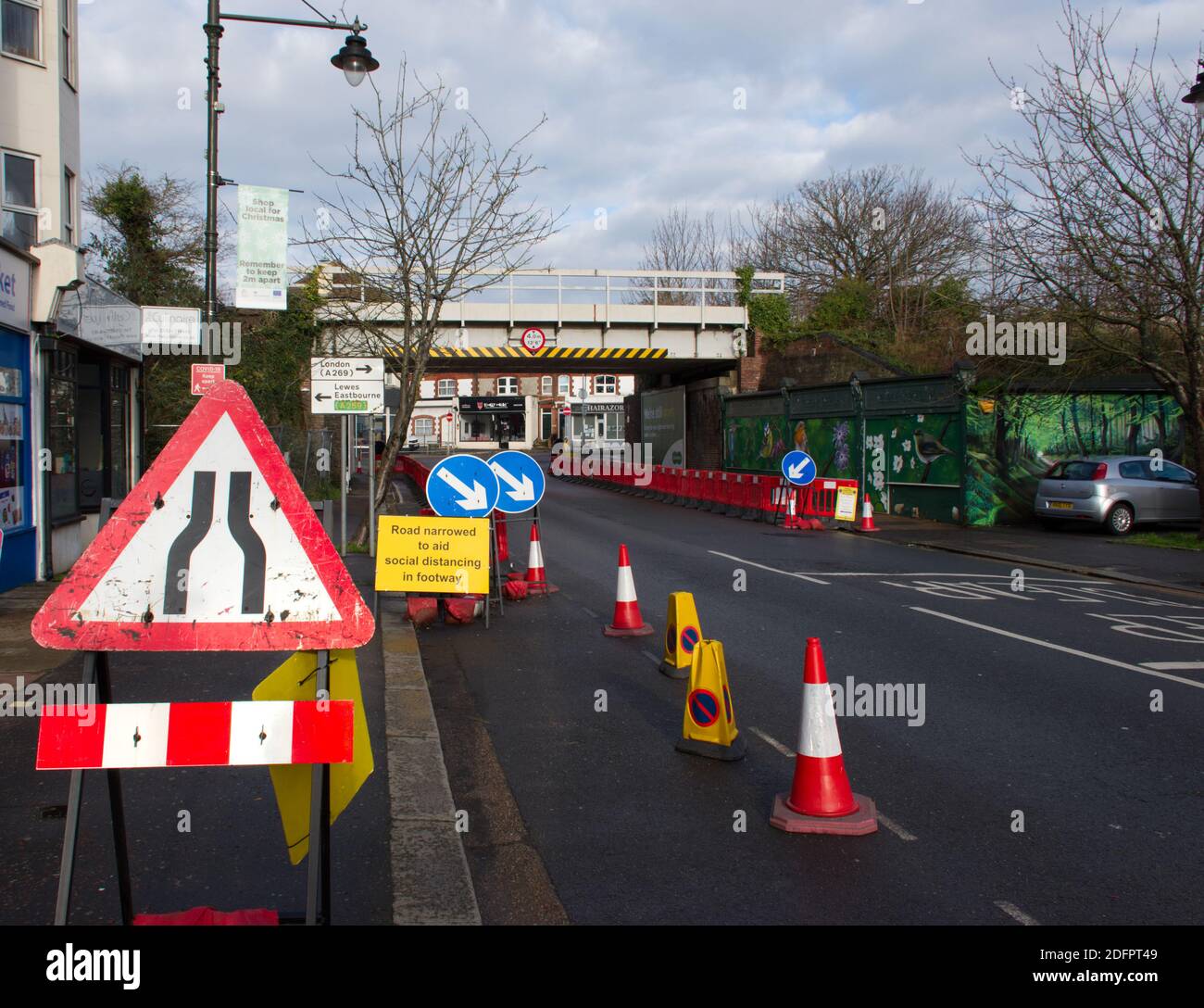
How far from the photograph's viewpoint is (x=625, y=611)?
1012 centimetres

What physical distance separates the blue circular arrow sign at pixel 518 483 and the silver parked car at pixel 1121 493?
1313 centimetres

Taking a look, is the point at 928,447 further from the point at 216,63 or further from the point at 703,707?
the point at 703,707

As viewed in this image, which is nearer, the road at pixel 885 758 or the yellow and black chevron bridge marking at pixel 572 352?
the road at pixel 885 758

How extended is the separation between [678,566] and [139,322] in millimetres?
9755

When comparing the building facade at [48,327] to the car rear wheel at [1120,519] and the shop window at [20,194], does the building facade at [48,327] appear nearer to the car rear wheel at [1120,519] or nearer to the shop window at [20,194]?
the shop window at [20,194]

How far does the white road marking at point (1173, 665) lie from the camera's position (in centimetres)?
858

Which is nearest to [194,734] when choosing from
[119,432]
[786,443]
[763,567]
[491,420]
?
[763,567]

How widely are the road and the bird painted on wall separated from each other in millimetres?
10603

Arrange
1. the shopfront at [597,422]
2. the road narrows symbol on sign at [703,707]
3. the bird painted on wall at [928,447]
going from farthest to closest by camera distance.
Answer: the shopfront at [597,422] < the bird painted on wall at [928,447] < the road narrows symbol on sign at [703,707]

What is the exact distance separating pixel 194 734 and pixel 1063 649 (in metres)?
8.03

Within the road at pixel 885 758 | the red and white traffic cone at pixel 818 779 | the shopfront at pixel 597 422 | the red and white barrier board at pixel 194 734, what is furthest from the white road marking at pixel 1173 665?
the shopfront at pixel 597 422

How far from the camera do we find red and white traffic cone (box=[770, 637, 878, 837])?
5.10m
